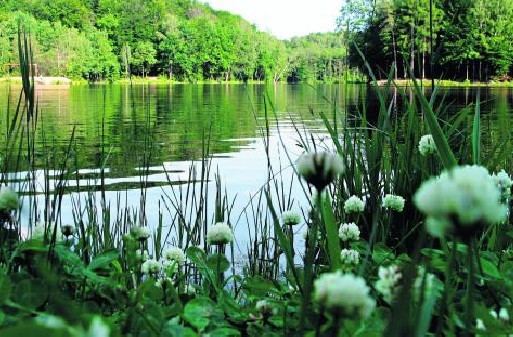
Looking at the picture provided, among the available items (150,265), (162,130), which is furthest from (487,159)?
(162,130)

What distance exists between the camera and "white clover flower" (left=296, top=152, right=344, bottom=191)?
1.91 ft

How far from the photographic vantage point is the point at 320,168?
0.59m

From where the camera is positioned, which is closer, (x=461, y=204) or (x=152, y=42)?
(x=461, y=204)

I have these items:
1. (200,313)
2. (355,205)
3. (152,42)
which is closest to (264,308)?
(200,313)

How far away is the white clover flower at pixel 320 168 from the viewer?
582mm

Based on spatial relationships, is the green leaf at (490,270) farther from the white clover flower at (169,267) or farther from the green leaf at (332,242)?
the white clover flower at (169,267)

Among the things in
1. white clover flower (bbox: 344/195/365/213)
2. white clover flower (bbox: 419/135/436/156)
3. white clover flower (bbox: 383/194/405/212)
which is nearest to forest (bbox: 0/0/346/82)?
white clover flower (bbox: 419/135/436/156)

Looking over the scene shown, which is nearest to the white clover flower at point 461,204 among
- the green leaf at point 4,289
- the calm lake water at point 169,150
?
the green leaf at point 4,289

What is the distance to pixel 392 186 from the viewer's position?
2.45 meters

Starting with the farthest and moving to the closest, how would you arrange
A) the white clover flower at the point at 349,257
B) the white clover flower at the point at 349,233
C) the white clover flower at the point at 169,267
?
the white clover flower at the point at 349,233, the white clover flower at the point at 169,267, the white clover flower at the point at 349,257

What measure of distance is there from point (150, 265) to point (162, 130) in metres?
11.2

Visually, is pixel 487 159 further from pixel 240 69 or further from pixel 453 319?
pixel 240 69

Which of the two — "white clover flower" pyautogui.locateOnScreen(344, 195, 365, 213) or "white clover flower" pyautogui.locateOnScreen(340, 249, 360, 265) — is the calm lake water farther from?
"white clover flower" pyautogui.locateOnScreen(340, 249, 360, 265)

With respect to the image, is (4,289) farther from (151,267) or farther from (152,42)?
(152,42)
